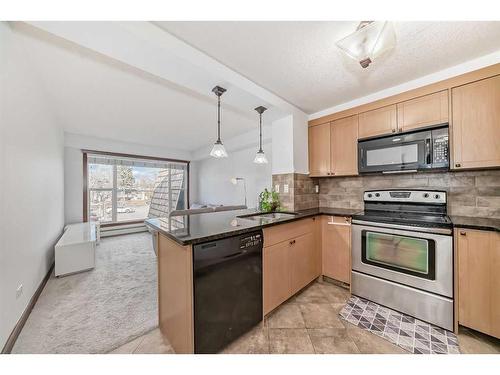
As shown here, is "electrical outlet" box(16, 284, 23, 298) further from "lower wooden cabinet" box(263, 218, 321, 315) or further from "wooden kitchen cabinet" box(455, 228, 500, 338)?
"wooden kitchen cabinet" box(455, 228, 500, 338)

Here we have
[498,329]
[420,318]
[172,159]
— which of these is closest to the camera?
[498,329]

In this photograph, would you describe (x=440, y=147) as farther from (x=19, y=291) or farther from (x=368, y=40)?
(x=19, y=291)

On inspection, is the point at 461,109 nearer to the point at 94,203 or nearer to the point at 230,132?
the point at 230,132

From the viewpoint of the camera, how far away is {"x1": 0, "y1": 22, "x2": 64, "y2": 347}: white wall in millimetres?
1413

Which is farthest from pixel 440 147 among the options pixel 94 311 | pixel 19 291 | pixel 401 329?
pixel 19 291

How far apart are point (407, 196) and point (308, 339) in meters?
1.85

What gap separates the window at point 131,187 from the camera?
5.00m

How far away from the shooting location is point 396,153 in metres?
2.13

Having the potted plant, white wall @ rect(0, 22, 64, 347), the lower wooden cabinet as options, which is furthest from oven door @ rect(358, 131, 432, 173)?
white wall @ rect(0, 22, 64, 347)

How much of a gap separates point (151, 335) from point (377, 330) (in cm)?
195

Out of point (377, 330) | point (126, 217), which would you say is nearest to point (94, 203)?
point (126, 217)

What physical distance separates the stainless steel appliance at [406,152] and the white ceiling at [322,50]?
64cm

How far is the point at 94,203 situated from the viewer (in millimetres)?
5031
